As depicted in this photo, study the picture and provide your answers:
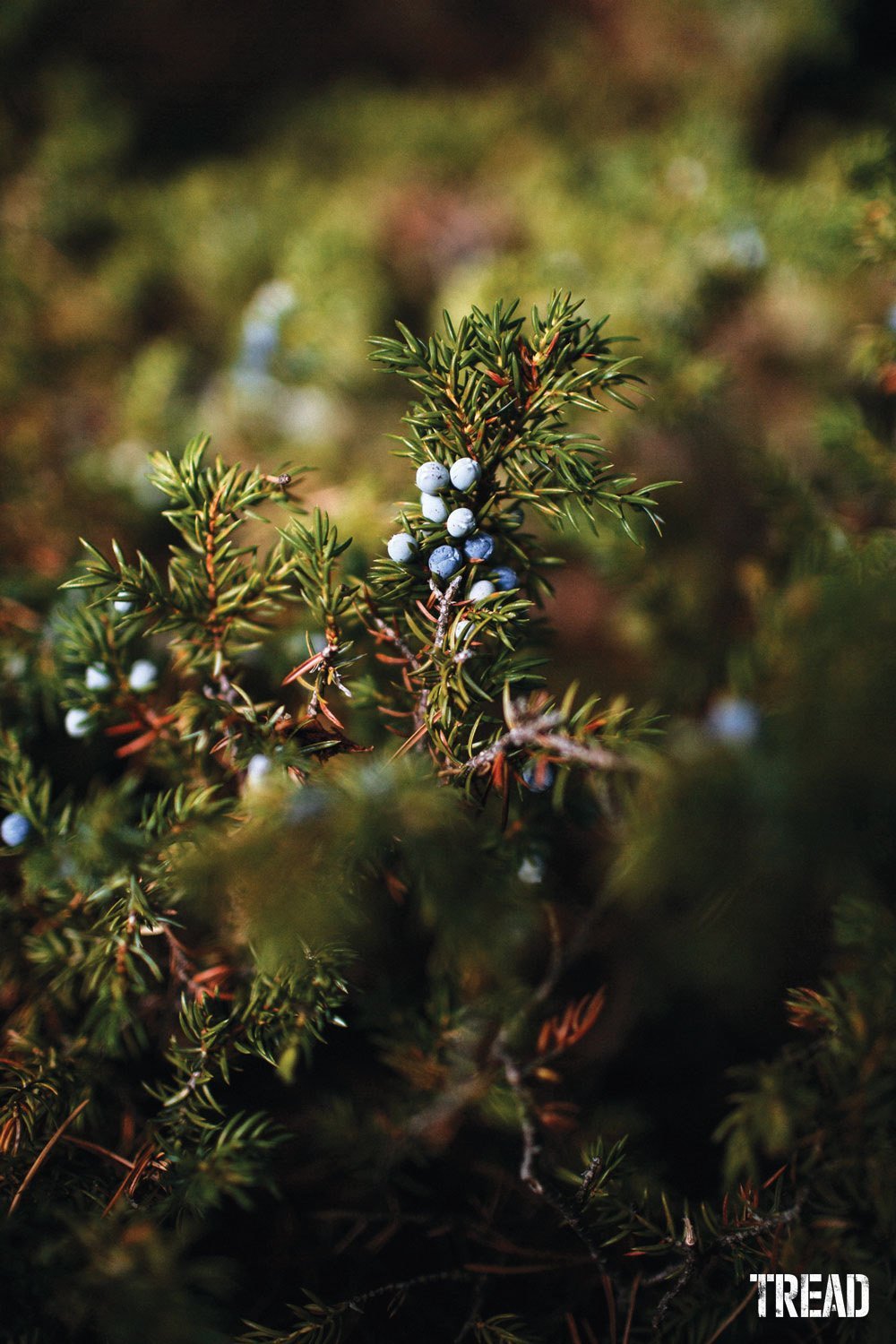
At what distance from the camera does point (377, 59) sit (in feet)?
5.04

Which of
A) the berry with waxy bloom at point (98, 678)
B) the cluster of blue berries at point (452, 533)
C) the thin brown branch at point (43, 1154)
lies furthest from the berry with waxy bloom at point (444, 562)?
the thin brown branch at point (43, 1154)

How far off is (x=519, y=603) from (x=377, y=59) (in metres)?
1.77

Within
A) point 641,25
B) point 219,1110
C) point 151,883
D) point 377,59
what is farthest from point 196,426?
point 641,25

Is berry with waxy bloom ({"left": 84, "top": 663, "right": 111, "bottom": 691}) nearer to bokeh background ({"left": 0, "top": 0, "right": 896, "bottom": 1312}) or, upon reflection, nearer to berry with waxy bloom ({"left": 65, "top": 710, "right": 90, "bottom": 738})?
berry with waxy bloom ({"left": 65, "top": 710, "right": 90, "bottom": 738})

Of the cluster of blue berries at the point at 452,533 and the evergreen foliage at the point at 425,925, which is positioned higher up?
the cluster of blue berries at the point at 452,533

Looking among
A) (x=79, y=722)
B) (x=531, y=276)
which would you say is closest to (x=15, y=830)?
(x=79, y=722)

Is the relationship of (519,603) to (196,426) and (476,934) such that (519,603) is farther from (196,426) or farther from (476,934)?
(196,426)

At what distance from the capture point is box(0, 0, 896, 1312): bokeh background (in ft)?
2.35

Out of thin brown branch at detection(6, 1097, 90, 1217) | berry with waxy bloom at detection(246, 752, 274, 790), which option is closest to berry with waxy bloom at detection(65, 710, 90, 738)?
berry with waxy bloom at detection(246, 752, 274, 790)

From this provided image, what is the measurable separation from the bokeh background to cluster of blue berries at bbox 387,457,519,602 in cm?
17

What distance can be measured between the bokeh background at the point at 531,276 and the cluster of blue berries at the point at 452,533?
0.17 metres

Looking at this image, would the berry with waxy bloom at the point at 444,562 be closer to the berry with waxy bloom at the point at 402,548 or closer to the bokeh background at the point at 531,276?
the berry with waxy bloom at the point at 402,548

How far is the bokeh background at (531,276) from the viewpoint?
28.1 inches

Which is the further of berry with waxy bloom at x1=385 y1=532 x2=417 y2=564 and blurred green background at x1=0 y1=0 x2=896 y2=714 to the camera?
blurred green background at x1=0 y1=0 x2=896 y2=714
